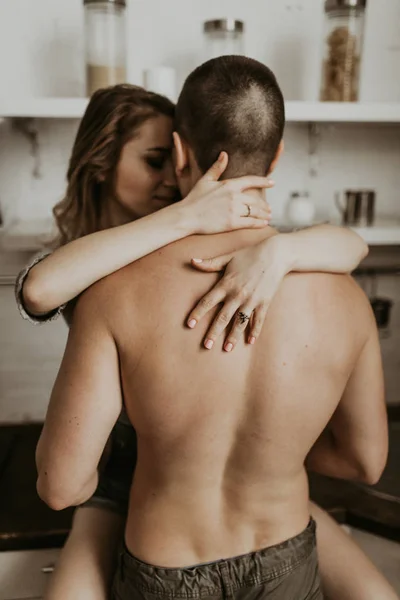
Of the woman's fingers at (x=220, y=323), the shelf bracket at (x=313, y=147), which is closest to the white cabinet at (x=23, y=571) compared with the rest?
the woman's fingers at (x=220, y=323)

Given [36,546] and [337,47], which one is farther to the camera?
[337,47]

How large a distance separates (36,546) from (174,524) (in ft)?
1.94

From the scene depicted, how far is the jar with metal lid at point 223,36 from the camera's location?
159 centimetres

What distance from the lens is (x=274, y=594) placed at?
99 centimetres

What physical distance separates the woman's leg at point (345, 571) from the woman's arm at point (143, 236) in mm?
703

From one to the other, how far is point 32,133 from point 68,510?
1096mm

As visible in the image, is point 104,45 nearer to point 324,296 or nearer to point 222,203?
point 222,203

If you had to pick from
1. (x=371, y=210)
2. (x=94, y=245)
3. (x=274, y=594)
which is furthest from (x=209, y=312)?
(x=371, y=210)

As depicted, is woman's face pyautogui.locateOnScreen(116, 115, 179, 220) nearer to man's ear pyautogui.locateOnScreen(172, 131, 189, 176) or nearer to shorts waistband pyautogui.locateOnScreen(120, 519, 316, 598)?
man's ear pyautogui.locateOnScreen(172, 131, 189, 176)

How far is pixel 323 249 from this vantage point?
0.97 meters

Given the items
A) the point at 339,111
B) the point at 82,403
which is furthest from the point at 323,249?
the point at 339,111

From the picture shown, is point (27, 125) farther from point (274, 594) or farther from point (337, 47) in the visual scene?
point (274, 594)

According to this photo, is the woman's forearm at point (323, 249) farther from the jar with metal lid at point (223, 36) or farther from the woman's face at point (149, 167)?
the jar with metal lid at point (223, 36)

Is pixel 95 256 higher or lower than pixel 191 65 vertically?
lower
